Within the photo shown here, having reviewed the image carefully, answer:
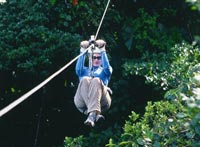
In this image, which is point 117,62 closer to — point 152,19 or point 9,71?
point 152,19

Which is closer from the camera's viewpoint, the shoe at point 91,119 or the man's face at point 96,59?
the shoe at point 91,119

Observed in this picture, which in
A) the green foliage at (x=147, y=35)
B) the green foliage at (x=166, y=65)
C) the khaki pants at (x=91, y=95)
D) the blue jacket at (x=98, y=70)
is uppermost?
the green foliage at (x=147, y=35)

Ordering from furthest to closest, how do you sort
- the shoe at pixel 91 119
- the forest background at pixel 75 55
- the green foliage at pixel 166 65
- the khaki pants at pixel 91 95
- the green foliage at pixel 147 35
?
the green foliage at pixel 147 35, the forest background at pixel 75 55, the green foliage at pixel 166 65, the khaki pants at pixel 91 95, the shoe at pixel 91 119

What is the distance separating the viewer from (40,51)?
24.9 ft

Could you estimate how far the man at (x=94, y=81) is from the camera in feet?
18.5

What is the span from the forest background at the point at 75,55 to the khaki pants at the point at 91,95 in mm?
745

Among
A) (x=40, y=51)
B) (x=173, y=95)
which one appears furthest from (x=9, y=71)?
(x=173, y=95)

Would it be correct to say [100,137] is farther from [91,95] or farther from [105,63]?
[105,63]

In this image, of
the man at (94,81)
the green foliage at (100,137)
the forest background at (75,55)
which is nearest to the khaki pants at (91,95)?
the man at (94,81)

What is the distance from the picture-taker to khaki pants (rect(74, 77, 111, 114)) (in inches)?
223

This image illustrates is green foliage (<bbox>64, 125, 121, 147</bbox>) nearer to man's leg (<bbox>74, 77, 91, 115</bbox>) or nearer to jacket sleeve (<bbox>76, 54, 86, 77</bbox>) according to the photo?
man's leg (<bbox>74, 77, 91, 115</bbox>)

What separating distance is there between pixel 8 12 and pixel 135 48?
1.94m

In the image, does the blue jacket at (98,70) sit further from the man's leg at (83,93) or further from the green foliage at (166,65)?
the green foliage at (166,65)

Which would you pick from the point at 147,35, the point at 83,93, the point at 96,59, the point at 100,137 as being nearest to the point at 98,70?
the point at 96,59
